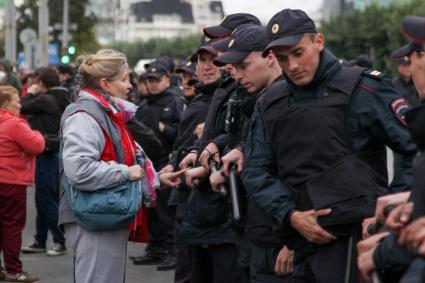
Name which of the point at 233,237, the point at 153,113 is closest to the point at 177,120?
the point at 153,113

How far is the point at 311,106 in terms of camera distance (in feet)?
16.1

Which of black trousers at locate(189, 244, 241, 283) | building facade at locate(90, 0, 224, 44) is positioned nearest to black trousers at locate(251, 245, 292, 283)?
black trousers at locate(189, 244, 241, 283)

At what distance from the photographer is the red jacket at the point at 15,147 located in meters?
9.61

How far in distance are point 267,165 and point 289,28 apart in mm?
667

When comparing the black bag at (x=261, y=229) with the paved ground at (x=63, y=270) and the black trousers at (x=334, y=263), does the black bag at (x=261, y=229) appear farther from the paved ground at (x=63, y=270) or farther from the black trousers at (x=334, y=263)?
the paved ground at (x=63, y=270)

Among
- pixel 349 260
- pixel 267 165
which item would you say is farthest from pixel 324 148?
pixel 349 260

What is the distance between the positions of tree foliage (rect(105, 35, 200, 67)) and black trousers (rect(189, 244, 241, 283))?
75.3 meters

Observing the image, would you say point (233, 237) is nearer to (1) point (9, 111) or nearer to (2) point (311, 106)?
(2) point (311, 106)

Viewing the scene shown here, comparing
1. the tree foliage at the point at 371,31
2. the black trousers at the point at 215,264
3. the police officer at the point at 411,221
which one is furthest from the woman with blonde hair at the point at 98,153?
the tree foliage at the point at 371,31

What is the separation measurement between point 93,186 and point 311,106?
1711 mm

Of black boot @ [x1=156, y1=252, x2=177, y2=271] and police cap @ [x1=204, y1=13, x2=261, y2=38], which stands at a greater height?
police cap @ [x1=204, y1=13, x2=261, y2=38]

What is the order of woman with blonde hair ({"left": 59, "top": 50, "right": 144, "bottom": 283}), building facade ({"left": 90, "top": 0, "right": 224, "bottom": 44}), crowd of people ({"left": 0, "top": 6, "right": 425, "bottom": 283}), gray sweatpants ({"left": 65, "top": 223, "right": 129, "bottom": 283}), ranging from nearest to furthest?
1. crowd of people ({"left": 0, "top": 6, "right": 425, "bottom": 283})
2. woman with blonde hair ({"left": 59, "top": 50, "right": 144, "bottom": 283})
3. gray sweatpants ({"left": 65, "top": 223, "right": 129, "bottom": 283})
4. building facade ({"left": 90, "top": 0, "right": 224, "bottom": 44})

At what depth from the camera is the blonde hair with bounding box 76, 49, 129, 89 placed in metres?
6.36

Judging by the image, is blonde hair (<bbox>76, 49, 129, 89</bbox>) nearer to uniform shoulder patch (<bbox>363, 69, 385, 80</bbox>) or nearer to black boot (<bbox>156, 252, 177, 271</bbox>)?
uniform shoulder patch (<bbox>363, 69, 385, 80</bbox>)
